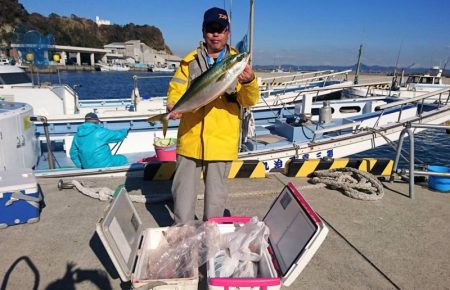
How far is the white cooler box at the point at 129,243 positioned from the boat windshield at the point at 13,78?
38.6 ft

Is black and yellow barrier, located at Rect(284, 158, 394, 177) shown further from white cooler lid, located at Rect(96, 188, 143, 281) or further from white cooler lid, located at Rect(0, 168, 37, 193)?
white cooler lid, located at Rect(0, 168, 37, 193)

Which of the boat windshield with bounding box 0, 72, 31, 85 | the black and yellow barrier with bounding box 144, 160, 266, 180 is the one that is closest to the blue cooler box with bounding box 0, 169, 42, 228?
the black and yellow barrier with bounding box 144, 160, 266, 180

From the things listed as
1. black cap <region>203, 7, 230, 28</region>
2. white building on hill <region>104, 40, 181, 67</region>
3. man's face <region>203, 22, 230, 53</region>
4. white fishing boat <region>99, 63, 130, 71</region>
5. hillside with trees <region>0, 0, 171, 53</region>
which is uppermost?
hillside with trees <region>0, 0, 171, 53</region>

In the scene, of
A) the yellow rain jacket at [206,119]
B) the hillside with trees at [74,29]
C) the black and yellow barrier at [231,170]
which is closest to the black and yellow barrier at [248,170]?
the black and yellow barrier at [231,170]

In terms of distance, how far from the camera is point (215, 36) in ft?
8.62

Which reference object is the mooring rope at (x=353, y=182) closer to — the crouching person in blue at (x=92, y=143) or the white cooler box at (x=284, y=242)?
the white cooler box at (x=284, y=242)

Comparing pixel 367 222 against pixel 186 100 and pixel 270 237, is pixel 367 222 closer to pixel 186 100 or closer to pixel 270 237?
pixel 270 237

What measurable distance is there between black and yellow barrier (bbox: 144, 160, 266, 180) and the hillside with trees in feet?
241

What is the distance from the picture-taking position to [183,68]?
9.27ft

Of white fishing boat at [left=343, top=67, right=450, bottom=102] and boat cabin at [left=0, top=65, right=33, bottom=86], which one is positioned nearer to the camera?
boat cabin at [left=0, top=65, right=33, bottom=86]

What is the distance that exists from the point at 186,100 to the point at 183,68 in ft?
1.55

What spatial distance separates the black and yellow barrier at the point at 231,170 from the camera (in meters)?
5.00

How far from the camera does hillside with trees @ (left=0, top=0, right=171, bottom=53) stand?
94.4 metres

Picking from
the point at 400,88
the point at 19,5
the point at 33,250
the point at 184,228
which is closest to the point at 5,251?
the point at 33,250
